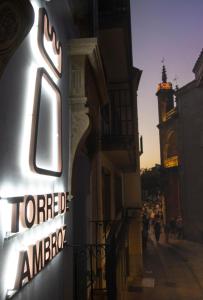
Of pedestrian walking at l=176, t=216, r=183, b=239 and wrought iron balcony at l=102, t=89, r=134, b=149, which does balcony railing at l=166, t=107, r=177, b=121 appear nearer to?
pedestrian walking at l=176, t=216, r=183, b=239

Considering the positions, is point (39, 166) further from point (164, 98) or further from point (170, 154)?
point (164, 98)

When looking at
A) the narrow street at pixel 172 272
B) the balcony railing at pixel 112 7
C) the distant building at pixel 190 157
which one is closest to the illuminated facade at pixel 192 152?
the distant building at pixel 190 157

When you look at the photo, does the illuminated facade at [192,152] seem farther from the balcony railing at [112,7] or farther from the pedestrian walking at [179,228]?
the balcony railing at [112,7]

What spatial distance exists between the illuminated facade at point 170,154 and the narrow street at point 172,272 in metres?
9.77

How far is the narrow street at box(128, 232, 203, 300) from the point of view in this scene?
1412 cm

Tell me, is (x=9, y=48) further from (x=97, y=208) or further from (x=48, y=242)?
(x=97, y=208)

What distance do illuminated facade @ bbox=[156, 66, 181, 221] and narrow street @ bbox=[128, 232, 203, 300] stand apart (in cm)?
977

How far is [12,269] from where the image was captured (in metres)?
2.34

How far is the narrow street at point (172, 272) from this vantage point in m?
14.1

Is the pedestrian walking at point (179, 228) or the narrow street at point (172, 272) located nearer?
the narrow street at point (172, 272)

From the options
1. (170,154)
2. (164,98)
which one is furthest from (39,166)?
(164,98)

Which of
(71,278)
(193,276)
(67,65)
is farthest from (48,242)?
(193,276)

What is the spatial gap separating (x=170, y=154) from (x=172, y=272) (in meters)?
22.5

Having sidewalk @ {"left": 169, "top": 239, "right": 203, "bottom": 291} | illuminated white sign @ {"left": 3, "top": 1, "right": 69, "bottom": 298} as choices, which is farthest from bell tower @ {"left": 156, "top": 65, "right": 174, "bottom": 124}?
illuminated white sign @ {"left": 3, "top": 1, "right": 69, "bottom": 298}
